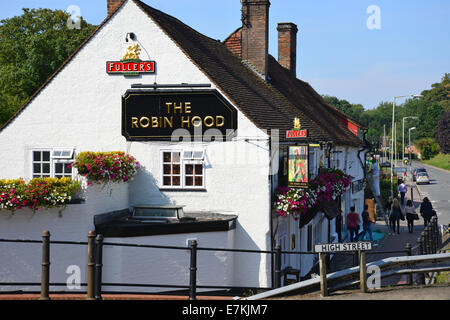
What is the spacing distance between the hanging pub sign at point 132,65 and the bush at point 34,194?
14.0 feet

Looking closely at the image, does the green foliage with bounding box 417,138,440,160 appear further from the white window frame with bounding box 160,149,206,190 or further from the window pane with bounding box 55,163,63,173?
the window pane with bounding box 55,163,63,173

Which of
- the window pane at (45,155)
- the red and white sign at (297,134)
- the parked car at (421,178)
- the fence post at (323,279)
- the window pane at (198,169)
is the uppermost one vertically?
the red and white sign at (297,134)

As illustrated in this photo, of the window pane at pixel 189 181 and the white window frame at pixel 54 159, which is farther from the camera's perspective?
the white window frame at pixel 54 159

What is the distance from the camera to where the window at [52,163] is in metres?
17.9

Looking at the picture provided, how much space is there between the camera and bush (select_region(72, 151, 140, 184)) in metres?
15.6

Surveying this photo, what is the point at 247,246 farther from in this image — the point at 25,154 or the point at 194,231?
the point at 25,154

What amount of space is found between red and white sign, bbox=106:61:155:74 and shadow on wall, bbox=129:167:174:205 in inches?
117

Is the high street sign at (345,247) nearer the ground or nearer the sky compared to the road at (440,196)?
nearer the sky

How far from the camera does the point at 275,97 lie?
22.4 meters

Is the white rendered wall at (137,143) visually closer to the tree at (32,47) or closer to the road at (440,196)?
the road at (440,196)

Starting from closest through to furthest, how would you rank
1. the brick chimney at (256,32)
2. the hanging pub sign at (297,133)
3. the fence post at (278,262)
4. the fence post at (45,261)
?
the fence post at (45,261) → the fence post at (278,262) → the hanging pub sign at (297,133) → the brick chimney at (256,32)

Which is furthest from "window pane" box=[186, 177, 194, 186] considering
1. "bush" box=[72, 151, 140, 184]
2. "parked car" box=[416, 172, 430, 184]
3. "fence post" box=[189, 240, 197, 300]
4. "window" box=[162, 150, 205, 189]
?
"parked car" box=[416, 172, 430, 184]

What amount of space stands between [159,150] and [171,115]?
113 cm

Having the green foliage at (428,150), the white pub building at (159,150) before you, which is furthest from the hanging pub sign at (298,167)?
the green foliage at (428,150)
